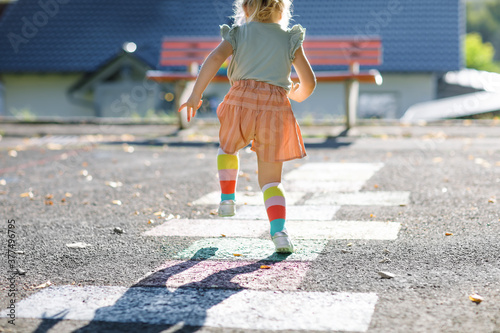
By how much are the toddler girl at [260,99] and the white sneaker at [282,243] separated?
0.05 m

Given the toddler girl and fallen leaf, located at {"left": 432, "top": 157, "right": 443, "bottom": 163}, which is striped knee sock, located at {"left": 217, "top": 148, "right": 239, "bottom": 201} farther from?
fallen leaf, located at {"left": 432, "top": 157, "right": 443, "bottom": 163}

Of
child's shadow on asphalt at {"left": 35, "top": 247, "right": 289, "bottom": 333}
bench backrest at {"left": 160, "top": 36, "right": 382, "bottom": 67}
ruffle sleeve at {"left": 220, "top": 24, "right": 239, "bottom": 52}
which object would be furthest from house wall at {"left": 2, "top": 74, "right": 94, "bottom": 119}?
child's shadow on asphalt at {"left": 35, "top": 247, "right": 289, "bottom": 333}

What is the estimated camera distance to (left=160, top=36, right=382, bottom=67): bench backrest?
10.9 meters

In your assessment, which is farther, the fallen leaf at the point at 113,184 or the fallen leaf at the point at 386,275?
the fallen leaf at the point at 113,184

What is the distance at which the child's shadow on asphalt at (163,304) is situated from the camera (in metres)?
2.50

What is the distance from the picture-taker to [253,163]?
7.25m

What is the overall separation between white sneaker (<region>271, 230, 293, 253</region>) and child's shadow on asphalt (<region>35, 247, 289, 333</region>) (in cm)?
21

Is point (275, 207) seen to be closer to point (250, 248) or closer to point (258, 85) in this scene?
point (250, 248)

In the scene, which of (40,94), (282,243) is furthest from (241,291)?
(40,94)

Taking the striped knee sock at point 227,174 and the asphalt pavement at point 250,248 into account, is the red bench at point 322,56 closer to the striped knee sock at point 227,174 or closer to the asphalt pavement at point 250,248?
the asphalt pavement at point 250,248

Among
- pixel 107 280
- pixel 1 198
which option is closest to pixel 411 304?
pixel 107 280

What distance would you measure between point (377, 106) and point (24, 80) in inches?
465

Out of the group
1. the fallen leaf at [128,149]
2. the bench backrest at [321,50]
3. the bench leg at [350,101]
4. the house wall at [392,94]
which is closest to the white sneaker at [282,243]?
the fallen leaf at [128,149]

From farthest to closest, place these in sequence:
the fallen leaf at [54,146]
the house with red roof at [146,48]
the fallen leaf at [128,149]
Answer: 1. the house with red roof at [146,48]
2. the fallen leaf at [54,146]
3. the fallen leaf at [128,149]
